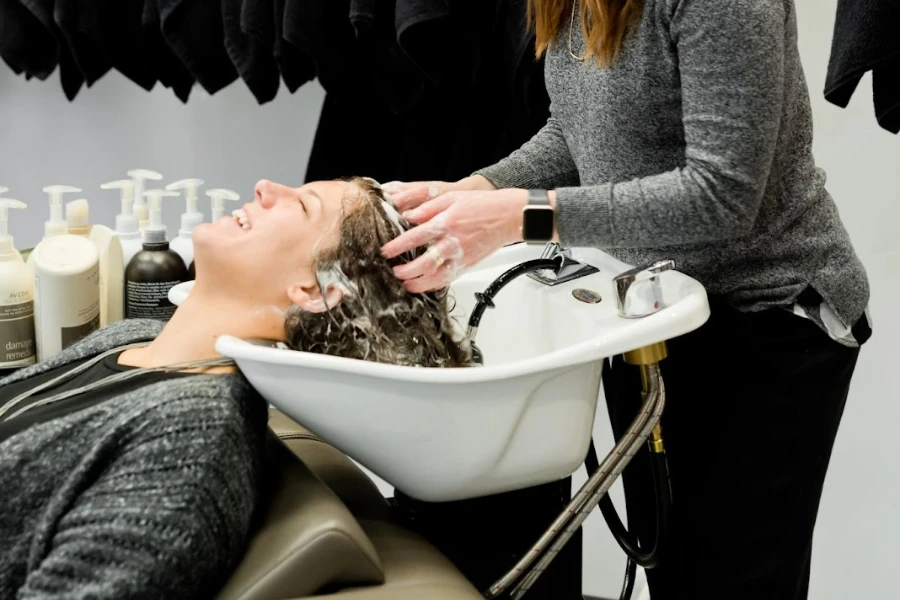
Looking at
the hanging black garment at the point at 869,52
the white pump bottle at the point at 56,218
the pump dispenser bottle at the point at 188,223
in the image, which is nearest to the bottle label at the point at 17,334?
the white pump bottle at the point at 56,218

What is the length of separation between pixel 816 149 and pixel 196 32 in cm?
130

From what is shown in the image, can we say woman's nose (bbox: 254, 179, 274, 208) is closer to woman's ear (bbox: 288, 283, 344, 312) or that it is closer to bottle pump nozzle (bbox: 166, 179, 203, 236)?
woman's ear (bbox: 288, 283, 344, 312)

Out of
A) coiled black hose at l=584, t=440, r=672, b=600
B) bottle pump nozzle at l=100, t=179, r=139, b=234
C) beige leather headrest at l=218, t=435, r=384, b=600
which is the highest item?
bottle pump nozzle at l=100, t=179, r=139, b=234

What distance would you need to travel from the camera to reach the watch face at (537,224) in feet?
3.14

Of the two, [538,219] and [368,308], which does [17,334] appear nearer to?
[368,308]

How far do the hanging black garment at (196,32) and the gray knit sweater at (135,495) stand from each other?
33.3 inches

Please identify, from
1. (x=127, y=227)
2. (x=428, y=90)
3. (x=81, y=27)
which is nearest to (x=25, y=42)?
(x=81, y=27)

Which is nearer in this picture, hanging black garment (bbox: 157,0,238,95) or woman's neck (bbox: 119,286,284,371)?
woman's neck (bbox: 119,286,284,371)

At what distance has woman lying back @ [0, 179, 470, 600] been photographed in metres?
0.80

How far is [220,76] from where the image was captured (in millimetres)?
1635

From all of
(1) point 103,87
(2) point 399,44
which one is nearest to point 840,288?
(2) point 399,44

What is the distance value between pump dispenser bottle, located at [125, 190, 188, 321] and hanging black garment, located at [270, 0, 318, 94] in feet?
1.06

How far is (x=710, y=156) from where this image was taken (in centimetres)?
92

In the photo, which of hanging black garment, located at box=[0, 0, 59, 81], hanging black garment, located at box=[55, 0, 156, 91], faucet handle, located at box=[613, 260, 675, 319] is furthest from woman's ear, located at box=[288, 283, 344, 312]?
hanging black garment, located at box=[0, 0, 59, 81]
